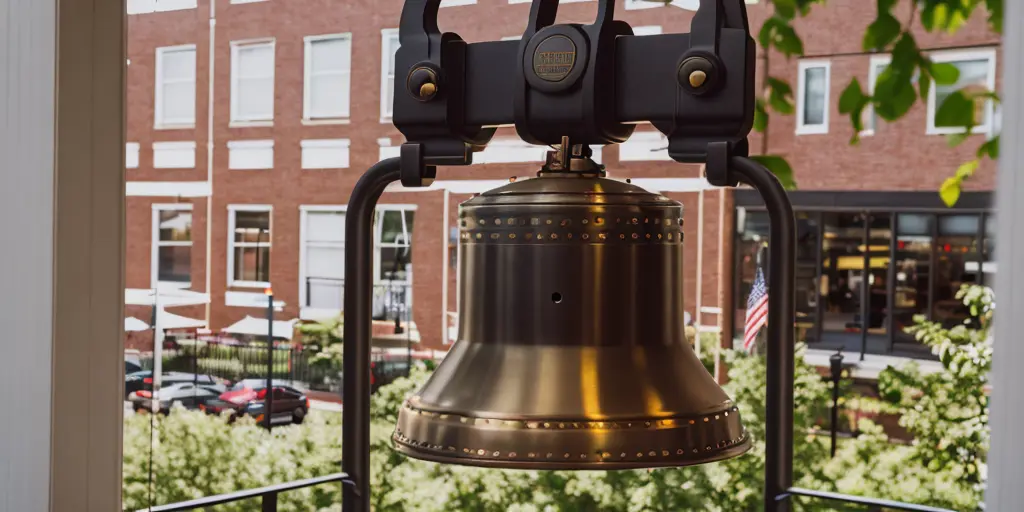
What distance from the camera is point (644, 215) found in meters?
0.74

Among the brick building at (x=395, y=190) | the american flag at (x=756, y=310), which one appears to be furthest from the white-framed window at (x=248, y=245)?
the american flag at (x=756, y=310)

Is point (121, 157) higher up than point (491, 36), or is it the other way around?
point (491, 36)

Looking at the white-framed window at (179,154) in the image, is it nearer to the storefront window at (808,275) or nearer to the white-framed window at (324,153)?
the white-framed window at (324,153)

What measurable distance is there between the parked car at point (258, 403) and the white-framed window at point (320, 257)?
587 millimetres

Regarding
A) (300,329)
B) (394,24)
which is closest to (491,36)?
(394,24)

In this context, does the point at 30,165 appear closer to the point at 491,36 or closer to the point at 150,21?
the point at 491,36

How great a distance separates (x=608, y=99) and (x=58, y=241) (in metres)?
0.43

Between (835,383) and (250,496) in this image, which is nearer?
(250,496)

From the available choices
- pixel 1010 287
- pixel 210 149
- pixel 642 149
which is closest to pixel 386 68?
pixel 210 149

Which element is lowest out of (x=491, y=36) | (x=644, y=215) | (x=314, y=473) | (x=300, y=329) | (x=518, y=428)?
(x=314, y=473)

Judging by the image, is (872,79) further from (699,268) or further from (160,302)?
(160,302)

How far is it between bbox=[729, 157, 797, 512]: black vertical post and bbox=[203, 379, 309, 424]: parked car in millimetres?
5788

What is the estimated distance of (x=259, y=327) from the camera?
6.24m

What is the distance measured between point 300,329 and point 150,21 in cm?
198
